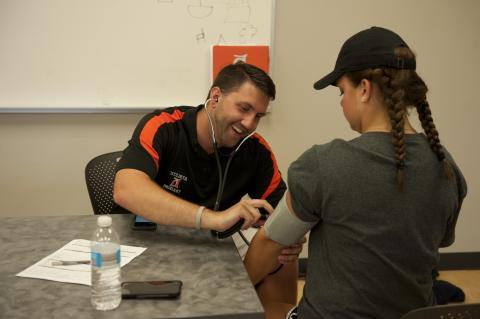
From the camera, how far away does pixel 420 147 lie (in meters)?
1.08

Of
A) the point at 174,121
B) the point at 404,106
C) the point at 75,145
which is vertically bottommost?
the point at 75,145

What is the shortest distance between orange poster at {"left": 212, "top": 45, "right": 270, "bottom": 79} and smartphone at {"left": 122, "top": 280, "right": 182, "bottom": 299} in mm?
1704

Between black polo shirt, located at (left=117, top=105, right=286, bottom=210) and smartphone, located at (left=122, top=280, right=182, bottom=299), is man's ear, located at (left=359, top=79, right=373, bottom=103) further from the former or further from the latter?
black polo shirt, located at (left=117, top=105, right=286, bottom=210)

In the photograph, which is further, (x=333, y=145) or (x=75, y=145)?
(x=75, y=145)

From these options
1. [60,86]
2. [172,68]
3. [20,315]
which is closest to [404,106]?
[20,315]

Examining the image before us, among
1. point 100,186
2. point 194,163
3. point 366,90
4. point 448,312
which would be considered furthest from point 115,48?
point 448,312

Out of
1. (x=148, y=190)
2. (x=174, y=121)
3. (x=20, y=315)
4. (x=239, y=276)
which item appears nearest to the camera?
(x=20, y=315)

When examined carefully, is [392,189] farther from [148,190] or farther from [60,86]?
[60,86]

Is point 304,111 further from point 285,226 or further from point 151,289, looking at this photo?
point 151,289

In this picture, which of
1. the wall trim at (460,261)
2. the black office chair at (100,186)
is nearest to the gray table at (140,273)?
the black office chair at (100,186)

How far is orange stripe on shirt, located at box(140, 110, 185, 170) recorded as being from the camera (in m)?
1.68

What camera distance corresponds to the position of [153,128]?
1749 mm

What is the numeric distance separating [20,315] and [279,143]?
206cm

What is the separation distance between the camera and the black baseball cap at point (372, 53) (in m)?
1.10
